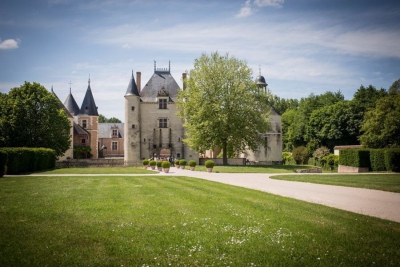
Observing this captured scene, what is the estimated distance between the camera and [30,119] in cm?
3719

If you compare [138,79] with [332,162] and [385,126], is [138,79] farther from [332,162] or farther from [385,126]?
[385,126]

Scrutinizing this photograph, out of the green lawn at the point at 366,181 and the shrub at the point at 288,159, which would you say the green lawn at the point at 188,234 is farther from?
the shrub at the point at 288,159

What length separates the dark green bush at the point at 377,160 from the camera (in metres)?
30.4

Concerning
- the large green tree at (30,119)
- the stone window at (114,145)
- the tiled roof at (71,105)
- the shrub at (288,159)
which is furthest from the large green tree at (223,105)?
the stone window at (114,145)

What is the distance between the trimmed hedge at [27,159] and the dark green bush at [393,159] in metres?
30.7

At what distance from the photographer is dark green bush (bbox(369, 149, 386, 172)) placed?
3036cm

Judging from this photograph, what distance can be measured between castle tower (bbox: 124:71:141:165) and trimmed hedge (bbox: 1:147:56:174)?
14271mm

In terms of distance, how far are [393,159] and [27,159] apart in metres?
31.0

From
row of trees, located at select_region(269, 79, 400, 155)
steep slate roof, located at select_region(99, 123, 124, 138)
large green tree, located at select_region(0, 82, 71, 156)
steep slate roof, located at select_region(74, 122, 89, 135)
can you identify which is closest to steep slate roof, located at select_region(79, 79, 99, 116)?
steep slate roof, located at select_region(74, 122, 89, 135)

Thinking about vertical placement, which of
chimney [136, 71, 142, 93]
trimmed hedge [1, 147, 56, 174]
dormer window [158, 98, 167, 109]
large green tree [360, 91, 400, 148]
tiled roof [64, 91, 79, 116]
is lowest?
trimmed hedge [1, 147, 56, 174]

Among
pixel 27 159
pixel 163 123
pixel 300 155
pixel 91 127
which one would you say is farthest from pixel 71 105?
pixel 300 155

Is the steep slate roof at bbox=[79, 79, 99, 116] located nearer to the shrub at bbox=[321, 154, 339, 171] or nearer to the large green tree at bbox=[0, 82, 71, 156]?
the large green tree at bbox=[0, 82, 71, 156]

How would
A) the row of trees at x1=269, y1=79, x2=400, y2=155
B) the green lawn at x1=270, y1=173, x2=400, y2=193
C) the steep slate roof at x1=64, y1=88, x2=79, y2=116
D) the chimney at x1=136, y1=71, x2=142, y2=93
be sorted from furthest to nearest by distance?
the steep slate roof at x1=64, y1=88, x2=79, y2=116
the chimney at x1=136, y1=71, x2=142, y2=93
the row of trees at x1=269, y1=79, x2=400, y2=155
the green lawn at x1=270, y1=173, x2=400, y2=193

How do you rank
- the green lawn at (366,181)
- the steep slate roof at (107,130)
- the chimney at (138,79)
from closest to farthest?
the green lawn at (366,181) → the chimney at (138,79) → the steep slate roof at (107,130)
